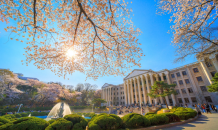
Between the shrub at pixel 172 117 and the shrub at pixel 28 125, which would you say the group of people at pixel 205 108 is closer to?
the shrub at pixel 172 117

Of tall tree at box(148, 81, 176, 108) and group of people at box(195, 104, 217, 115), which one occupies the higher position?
tall tree at box(148, 81, 176, 108)

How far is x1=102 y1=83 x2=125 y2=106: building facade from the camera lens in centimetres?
5387

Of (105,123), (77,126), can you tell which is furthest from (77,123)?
(105,123)

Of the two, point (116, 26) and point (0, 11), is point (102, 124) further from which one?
point (0, 11)

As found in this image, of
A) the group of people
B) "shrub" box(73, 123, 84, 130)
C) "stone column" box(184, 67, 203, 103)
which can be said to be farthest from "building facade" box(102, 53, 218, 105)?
"shrub" box(73, 123, 84, 130)

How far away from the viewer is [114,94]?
57.0 meters

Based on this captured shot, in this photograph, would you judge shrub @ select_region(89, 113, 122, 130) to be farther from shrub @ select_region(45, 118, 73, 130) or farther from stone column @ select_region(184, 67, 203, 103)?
stone column @ select_region(184, 67, 203, 103)

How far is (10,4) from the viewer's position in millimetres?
4109

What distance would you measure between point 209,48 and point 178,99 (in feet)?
99.3

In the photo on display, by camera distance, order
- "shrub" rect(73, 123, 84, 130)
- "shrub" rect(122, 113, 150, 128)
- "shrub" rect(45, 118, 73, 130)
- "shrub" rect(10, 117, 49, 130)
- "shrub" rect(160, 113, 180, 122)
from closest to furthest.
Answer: "shrub" rect(10, 117, 49, 130) → "shrub" rect(45, 118, 73, 130) → "shrub" rect(73, 123, 84, 130) → "shrub" rect(122, 113, 150, 128) → "shrub" rect(160, 113, 180, 122)

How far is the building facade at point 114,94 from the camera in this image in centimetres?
5387

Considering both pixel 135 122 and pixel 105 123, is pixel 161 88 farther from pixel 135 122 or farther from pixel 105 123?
pixel 105 123

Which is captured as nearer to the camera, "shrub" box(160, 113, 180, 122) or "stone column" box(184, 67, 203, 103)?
"shrub" box(160, 113, 180, 122)

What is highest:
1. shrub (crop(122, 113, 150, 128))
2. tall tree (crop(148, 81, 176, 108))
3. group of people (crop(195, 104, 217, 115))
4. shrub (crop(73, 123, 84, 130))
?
tall tree (crop(148, 81, 176, 108))
